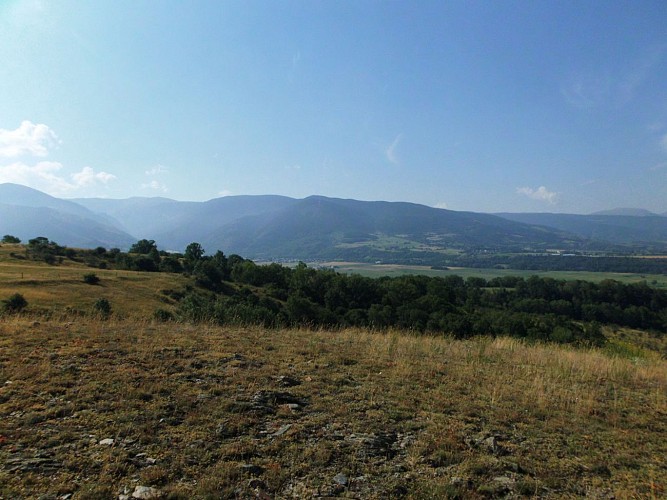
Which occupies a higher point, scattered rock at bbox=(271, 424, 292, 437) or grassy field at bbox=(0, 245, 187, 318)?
scattered rock at bbox=(271, 424, 292, 437)

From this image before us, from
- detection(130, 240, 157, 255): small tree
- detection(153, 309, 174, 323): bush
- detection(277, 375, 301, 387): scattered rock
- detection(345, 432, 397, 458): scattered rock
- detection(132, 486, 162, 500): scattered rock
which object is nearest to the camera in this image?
detection(132, 486, 162, 500): scattered rock

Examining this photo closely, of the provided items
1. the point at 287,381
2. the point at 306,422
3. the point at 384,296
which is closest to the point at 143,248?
the point at 384,296

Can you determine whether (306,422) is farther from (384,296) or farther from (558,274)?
(558,274)

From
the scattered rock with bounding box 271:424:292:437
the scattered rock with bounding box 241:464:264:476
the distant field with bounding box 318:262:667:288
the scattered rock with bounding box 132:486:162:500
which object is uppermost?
the scattered rock with bounding box 132:486:162:500

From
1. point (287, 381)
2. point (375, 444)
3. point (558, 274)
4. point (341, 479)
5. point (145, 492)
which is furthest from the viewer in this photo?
point (558, 274)

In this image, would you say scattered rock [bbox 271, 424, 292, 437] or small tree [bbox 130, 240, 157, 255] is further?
small tree [bbox 130, 240, 157, 255]

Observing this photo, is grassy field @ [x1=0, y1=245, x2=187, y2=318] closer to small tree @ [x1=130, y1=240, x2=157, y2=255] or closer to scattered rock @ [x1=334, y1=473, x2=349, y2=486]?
scattered rock @ [x1=334, y1=473, x2=349, y2=486]

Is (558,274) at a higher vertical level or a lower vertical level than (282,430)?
lower

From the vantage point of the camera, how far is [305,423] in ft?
18.0

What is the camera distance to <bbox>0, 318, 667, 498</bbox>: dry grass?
162 inches

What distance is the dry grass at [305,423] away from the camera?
4.11 m

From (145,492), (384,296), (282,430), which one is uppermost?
(145,492)

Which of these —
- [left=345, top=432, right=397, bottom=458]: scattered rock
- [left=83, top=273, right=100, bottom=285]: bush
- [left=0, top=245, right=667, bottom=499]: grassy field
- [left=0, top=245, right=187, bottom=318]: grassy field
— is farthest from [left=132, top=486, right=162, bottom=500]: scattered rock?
[left=83, top=273, right=100, bottom=285]: bush

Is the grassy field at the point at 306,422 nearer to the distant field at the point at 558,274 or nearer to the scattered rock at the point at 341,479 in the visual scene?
the scattered rock at the point at 341,479
